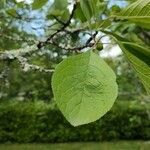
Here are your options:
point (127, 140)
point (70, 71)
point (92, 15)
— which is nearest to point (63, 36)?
point (92, 15)

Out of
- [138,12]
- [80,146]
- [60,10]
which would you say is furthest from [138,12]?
[80,146]

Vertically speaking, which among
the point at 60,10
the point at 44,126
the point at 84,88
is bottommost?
the point at 44,126

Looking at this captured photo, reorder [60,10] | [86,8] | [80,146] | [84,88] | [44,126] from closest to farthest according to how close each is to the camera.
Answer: [84,88], [86,8], [60,10], [80,146], [44,126]

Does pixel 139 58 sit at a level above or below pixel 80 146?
above

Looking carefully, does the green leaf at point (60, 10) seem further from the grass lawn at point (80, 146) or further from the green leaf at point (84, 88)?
the grass lawn at point (80, 146)

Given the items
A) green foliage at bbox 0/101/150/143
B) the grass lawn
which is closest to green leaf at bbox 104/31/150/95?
the grass lawn

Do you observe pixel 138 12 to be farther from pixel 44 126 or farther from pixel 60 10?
pixel 44 126

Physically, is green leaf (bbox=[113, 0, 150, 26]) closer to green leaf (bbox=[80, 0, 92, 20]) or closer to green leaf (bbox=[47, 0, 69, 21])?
green leaf (bbox=[80, 0, 92, 20])
